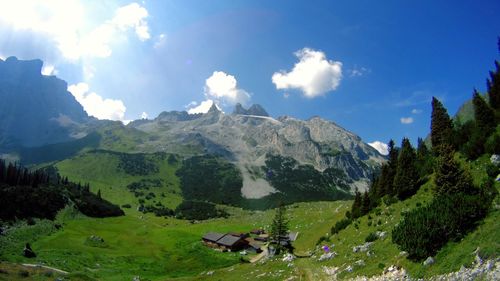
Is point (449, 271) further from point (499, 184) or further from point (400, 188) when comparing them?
point (400, 188)

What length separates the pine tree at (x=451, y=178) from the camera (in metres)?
37.8

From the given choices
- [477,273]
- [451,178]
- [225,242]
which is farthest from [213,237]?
[477,273]

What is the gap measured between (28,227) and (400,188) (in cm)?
9363

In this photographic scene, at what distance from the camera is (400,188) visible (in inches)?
2281

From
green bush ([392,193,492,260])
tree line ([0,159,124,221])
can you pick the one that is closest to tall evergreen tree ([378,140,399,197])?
green bush ([392,193,492,260])

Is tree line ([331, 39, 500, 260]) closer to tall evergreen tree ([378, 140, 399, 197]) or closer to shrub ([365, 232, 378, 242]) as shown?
tall evergreen tree ([378, 140, 399, 197])

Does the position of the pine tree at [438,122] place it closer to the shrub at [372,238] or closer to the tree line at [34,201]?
the shrub at [372,238]

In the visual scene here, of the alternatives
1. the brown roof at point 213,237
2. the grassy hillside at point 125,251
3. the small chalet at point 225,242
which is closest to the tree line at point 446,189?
the grassy hillside at point 125,251

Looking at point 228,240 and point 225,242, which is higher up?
point 228,240

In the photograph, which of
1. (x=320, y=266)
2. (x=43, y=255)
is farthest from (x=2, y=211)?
(x=320, y=266)

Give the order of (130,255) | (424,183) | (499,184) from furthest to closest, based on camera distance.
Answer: (130,255) < (424,183) < (499,184)

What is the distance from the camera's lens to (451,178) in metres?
39.6

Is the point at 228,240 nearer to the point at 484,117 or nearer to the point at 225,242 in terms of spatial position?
the point at 225,242

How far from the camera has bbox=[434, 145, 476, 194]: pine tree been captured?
37.8 m
